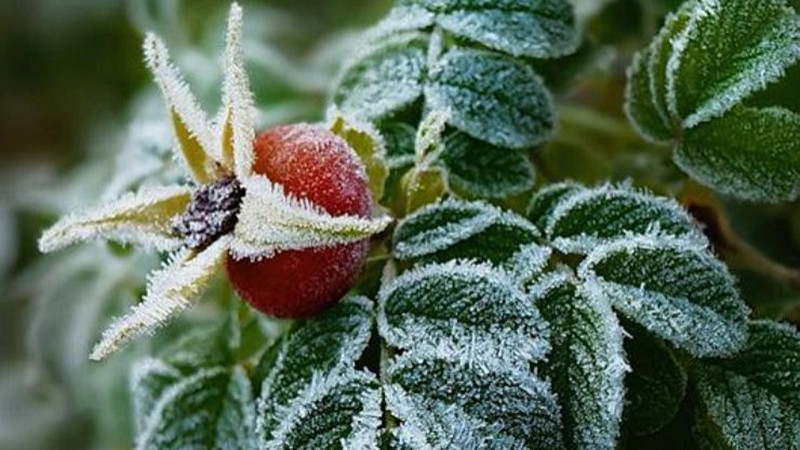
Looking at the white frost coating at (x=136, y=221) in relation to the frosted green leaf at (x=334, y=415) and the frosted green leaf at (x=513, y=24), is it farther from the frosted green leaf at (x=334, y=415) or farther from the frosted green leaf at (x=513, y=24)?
the frosted green leaf at (x=513, y=24)

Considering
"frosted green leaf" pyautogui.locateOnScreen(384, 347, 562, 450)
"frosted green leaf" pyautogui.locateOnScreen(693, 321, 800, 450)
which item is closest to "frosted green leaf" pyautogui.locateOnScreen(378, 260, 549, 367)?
"frosted green leaf" pyautogui.locateOnScreen(384, 347, 562, 450)

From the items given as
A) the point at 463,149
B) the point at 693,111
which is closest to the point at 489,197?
the point at 463,149

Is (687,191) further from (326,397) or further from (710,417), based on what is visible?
(326,397)

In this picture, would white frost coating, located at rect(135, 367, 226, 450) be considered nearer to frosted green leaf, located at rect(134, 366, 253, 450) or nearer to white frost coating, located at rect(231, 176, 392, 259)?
frosted green leaf, located at rect(134, 366, 253, 450)

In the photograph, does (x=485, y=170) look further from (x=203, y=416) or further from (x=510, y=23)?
(x=203, y=416)

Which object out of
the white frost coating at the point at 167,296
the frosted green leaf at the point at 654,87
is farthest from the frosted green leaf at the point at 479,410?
the frosted green leaf at the point at 654,87

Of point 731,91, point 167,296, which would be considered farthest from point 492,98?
point 167,296
